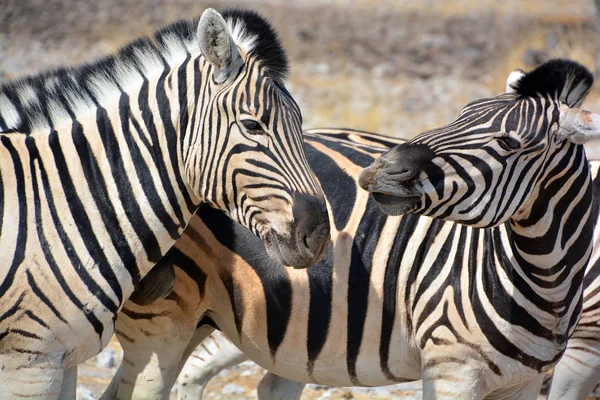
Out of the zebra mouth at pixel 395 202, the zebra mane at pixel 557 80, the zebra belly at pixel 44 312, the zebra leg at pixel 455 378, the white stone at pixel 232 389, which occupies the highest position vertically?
the zebra mane at pixel 557 80

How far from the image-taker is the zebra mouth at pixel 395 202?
354cm

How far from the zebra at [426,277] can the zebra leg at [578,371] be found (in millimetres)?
841

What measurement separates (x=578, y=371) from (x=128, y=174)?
314cm

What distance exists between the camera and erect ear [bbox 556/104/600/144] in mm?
3506

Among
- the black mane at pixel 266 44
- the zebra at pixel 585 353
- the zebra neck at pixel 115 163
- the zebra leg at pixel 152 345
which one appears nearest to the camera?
the zebra neck at pixel 115 163

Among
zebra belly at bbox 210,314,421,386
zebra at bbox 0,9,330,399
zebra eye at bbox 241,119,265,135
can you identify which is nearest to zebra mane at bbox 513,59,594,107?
zebra at bbox 0,9,330,399

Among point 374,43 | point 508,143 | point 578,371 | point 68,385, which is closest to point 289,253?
point 508,143

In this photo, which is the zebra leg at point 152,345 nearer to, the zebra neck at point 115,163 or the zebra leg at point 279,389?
the zebra neck at point 115,163

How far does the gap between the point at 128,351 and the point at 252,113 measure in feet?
5.87

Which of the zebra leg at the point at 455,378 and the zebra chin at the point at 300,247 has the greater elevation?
the zebra chin at the point at 300,247

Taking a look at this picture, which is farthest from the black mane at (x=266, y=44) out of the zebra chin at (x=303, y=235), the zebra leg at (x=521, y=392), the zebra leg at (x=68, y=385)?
the zebra leg at (x=521, y=392)

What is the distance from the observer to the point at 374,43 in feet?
60.8

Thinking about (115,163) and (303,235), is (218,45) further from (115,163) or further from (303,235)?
(303,235)

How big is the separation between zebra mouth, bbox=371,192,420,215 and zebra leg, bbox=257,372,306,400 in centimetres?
228
